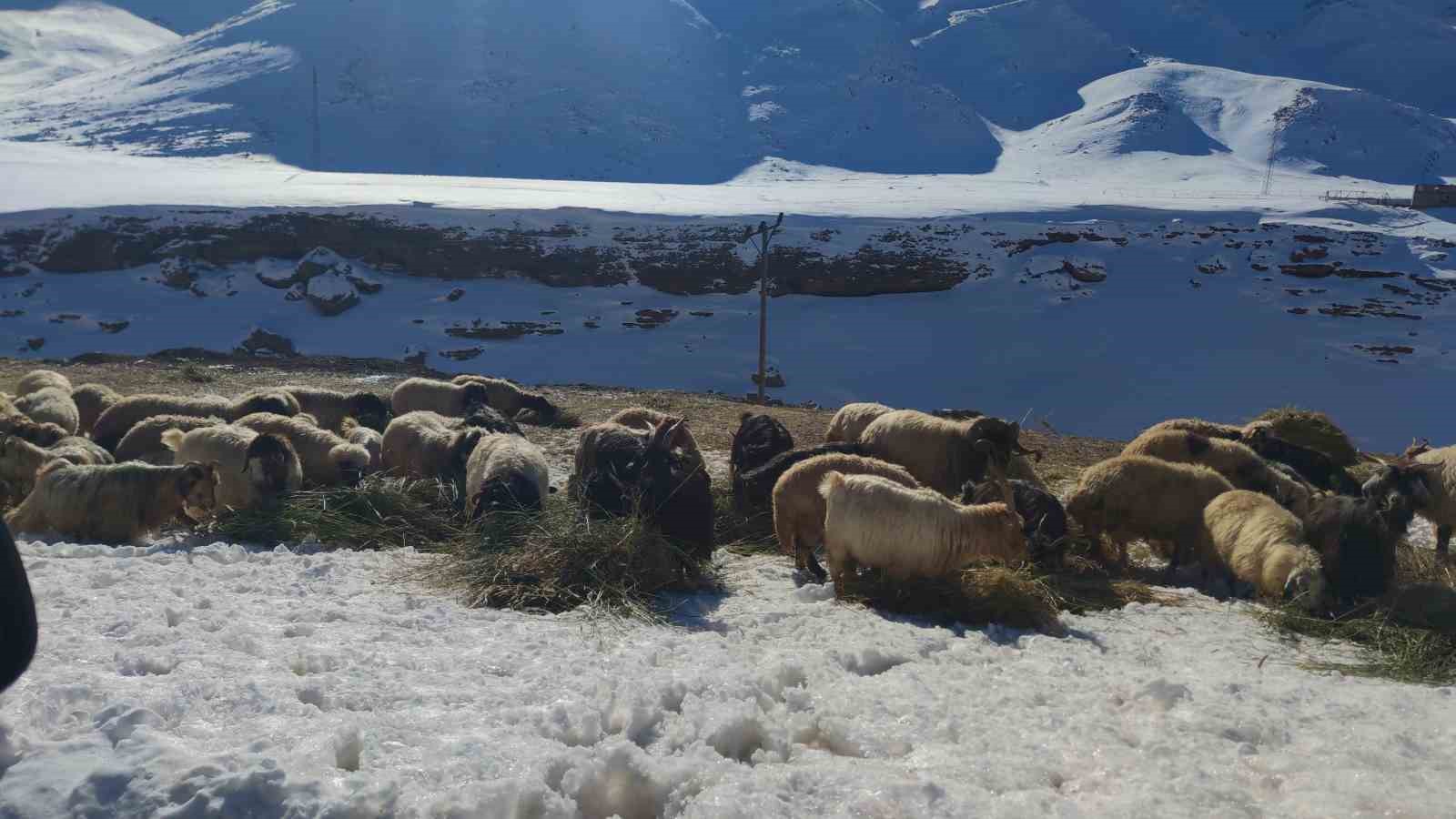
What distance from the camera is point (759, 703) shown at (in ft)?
14.4

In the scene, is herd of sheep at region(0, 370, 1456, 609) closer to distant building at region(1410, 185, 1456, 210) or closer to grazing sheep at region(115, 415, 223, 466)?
grazing sheep at region(115, 415, 223, 466)

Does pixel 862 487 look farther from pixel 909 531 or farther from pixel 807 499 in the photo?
pixel 807 499

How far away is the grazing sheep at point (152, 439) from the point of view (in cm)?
970

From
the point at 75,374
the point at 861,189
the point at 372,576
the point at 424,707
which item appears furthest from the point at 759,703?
the point at 861,189

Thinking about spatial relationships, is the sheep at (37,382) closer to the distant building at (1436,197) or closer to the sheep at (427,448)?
the sheep at (427,448)

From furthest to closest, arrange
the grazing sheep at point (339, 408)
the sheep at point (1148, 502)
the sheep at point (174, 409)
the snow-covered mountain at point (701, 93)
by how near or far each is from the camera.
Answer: the snow-covered mountain at point (701, 93), the grazing sheep at point (339, 408), the sheep at point (174, 409), the sheep at point (1148, 502)

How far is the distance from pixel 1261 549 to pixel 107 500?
30.9 feet

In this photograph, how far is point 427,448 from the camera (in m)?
10.1

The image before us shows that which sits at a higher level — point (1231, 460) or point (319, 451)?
point (1231, 460)

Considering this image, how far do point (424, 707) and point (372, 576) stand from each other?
2856 millimetres

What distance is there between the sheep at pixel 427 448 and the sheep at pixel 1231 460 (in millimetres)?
6977

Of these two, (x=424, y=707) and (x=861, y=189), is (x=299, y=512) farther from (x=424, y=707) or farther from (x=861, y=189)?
(x=861, y=189)

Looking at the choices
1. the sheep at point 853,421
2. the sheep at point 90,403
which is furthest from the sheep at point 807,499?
the sheep at point 90,403

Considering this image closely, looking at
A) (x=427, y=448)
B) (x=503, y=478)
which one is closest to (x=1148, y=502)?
(x=503, y=478)
